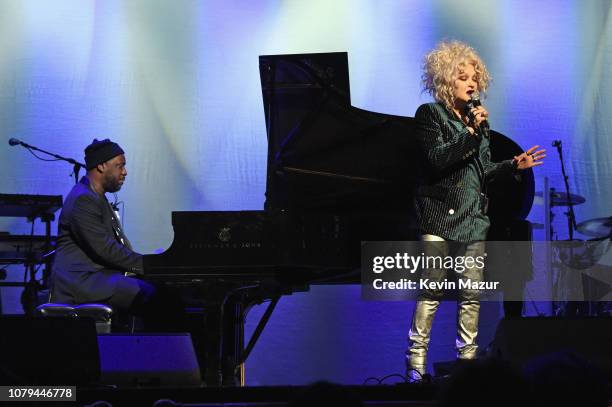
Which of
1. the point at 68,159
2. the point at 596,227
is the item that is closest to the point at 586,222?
the point at 596,227

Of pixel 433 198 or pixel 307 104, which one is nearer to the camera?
pixel 433 198

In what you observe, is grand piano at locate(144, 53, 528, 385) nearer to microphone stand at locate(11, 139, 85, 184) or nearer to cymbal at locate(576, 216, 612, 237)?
cymbal at locate(576, 216, 612, 237)

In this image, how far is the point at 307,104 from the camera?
4.27 meters

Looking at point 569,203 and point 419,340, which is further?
point 569,203

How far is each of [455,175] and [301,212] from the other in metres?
0.69

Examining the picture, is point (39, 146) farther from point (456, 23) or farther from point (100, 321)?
point (456, 23)

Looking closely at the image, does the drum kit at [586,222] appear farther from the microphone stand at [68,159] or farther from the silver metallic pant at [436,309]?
the microphone stand at [68,159]

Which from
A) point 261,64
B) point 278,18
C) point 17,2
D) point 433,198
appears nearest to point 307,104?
point 261,64

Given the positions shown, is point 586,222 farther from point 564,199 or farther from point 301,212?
point 301,212

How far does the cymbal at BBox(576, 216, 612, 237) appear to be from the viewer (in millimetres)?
5379

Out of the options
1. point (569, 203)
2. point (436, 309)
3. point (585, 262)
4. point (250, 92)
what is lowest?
point (436, 309)

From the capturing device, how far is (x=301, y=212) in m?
3.87

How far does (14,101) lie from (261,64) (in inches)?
99.1

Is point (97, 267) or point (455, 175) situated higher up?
point (455, 175)
